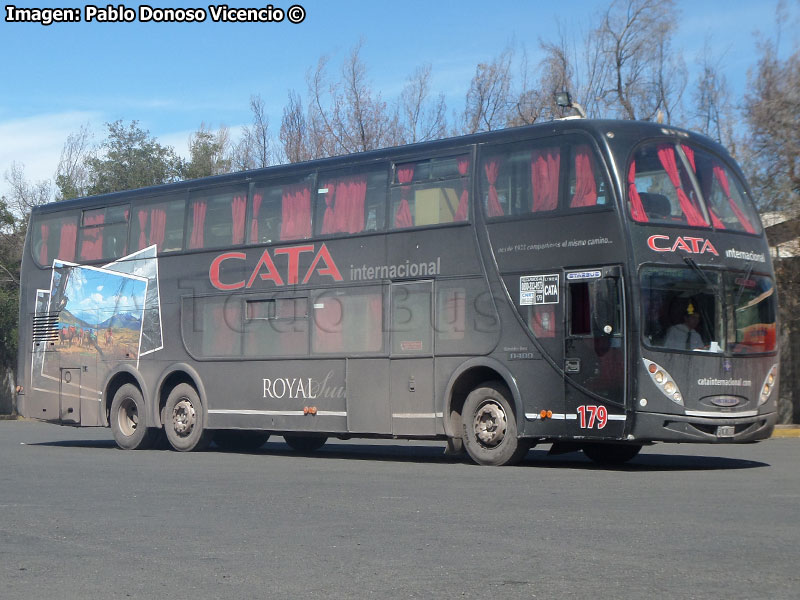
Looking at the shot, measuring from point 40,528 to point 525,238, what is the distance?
761 centimetres

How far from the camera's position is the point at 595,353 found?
14273mm

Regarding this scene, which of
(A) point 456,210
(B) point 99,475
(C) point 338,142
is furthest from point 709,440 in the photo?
(C) point 338,142

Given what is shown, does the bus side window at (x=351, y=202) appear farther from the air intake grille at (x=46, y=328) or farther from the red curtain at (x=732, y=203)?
the air intake grille at (x=46, y=328)

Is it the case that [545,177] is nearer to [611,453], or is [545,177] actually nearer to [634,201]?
[634,201]

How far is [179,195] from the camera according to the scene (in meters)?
19.6

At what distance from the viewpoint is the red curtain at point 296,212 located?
17.6m

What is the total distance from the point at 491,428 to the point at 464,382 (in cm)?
76

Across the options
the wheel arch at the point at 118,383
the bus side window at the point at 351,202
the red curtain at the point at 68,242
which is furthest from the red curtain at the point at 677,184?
the red curtain at the point at 68,242

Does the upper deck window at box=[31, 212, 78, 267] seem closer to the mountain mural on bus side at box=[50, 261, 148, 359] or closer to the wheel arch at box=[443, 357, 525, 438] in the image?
the mountain mural on bus side at box=[50, 261, 148, 359]

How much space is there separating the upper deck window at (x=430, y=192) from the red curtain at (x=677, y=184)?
257 cm

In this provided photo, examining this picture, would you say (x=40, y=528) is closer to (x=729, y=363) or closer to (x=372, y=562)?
(x=372, y=562)

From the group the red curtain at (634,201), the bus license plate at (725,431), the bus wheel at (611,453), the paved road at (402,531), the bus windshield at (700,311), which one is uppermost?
the red curtain at (634,201)

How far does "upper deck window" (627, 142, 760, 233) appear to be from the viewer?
46.7ft

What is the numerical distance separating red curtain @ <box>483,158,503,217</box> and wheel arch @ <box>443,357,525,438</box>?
190 cm
